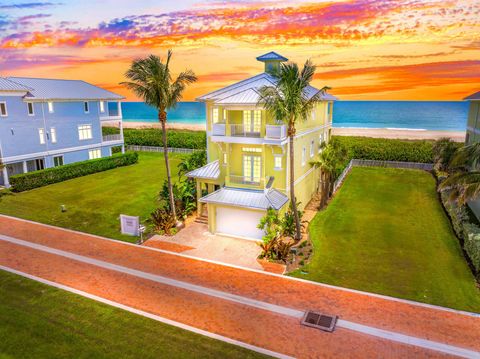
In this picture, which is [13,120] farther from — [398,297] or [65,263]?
[398,297]

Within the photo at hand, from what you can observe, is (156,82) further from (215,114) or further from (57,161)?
(57,161)

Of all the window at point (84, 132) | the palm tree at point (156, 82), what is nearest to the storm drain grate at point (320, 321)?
the palm tree at point (156, 82)

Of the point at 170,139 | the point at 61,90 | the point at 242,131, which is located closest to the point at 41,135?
the point at 61,90

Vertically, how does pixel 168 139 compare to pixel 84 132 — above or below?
below

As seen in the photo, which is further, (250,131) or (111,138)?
(111,138)

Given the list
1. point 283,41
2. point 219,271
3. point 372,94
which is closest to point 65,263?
point 219,271

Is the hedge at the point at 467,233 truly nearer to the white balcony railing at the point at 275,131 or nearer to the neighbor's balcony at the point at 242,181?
the white balcony railing at the point at 275,131
